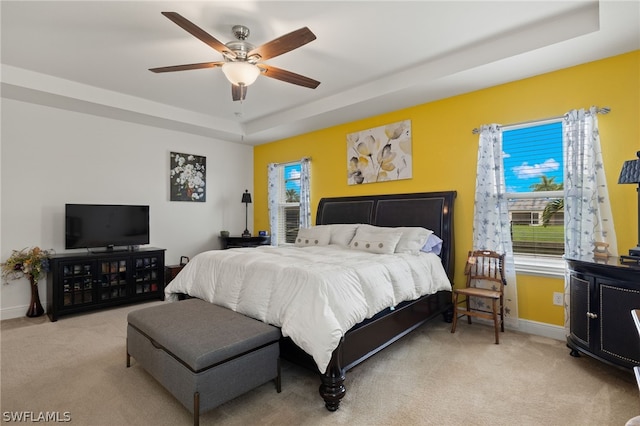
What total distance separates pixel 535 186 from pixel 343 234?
86.4 inches

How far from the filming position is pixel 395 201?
4.21 m

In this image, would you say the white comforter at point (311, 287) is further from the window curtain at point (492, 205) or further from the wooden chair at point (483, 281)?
the window curtain at point (492, 205)

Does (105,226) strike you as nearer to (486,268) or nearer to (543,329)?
(486,268)

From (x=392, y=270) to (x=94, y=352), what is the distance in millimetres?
2764

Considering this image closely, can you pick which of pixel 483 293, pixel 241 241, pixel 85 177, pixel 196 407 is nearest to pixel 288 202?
pixel 241 241

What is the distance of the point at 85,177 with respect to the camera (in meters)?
4.35

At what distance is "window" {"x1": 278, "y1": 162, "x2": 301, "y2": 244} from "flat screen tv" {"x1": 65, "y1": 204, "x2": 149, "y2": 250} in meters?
2.27

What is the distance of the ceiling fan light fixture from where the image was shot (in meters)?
→ 2.55

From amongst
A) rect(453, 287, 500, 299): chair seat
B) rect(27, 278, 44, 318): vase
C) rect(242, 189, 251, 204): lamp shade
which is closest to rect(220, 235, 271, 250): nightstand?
rect(242, 189, 251, 204): lamp shade

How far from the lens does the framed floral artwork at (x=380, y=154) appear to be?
13.9ft

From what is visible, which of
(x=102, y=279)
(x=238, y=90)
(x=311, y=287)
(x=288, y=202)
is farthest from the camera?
(x=288, y=202)

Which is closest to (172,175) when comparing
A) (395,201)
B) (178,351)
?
(395,201)

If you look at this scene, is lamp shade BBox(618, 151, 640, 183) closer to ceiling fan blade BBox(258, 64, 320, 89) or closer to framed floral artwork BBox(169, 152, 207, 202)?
ceiling fan blade BBox(258, 64, 320, 89)

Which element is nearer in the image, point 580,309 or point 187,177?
point 580,309
